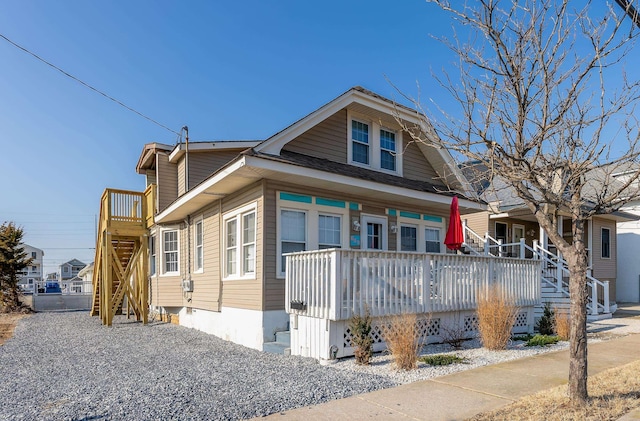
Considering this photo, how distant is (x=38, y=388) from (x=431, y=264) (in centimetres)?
666

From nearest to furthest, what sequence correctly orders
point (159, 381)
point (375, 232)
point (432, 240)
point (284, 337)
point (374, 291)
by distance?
point (159, 381), point (374, 291), point (284, 337), point (375, 232), point (432, 240)

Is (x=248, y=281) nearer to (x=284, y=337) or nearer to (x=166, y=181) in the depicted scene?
(x=284, y=337)

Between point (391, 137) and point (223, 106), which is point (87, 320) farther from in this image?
point (391, 137)

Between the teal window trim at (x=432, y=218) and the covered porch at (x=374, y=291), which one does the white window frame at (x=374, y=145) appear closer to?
the teal window trim at (x=432, y=218)

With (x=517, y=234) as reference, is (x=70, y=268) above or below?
below

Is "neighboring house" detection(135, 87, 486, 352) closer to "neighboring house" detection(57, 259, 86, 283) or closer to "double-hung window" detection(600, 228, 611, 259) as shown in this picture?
"double-hung window" detection(600, 228, 611, 259)

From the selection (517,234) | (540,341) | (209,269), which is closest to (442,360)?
(540,341)

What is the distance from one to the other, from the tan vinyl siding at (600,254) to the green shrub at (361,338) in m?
16.4

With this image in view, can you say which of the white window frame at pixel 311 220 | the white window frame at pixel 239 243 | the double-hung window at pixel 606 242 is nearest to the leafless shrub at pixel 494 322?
the white window frame at pixel 311 220

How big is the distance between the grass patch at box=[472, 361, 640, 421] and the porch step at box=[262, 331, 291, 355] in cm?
428

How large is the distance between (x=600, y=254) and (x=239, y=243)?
17644mm

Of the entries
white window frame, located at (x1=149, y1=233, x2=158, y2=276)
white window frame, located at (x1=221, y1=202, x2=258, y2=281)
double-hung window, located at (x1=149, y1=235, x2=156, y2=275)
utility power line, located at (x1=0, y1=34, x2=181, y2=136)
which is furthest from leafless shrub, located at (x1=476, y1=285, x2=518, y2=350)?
double-hung window, located at (x1=149, y1=235, x2=156, y2=275)

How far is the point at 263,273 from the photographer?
8758 mm

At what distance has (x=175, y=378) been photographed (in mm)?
6320
